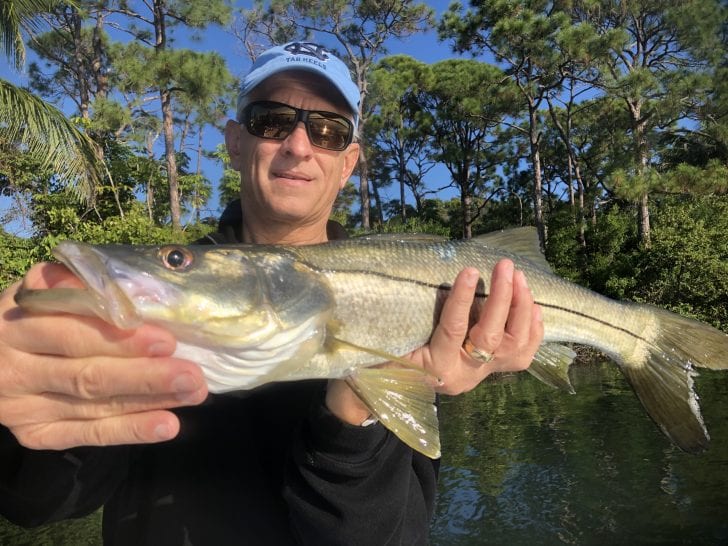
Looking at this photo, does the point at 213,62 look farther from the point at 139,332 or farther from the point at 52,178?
the point at 139,332

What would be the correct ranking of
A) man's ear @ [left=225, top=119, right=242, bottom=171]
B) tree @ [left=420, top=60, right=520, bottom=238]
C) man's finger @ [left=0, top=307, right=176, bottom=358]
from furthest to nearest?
tree @ [left=420, top=60, right=520, bottom=238], man's ear @ [left=225, top=119, right=242, bottom=171], man's finger @ [left=0, top=307, right=176, bottom=358]

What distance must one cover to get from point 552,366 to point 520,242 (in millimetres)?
645

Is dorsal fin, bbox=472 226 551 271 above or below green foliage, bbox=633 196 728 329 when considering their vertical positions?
above

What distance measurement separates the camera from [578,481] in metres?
7.58

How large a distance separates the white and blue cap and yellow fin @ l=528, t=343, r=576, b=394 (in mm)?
1634

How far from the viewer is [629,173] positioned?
20.4 m

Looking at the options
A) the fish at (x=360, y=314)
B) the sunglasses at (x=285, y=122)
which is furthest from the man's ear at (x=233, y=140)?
the fish at (x=360, y=314)

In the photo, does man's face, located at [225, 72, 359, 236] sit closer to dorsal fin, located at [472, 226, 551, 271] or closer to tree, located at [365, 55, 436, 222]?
dorsal fin, located at [472, 226, 551, 271]

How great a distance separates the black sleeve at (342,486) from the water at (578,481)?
16.2 ft

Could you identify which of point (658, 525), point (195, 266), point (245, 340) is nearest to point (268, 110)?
point (195, 266)

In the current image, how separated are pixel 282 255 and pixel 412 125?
113 feet

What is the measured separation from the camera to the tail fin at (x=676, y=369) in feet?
8.73

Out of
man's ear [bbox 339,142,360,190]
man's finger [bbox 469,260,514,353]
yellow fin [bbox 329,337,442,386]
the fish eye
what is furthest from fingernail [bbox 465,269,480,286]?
man's ear [bbox 339,142,360,190]

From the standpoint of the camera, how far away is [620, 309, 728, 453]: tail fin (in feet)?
8.73
